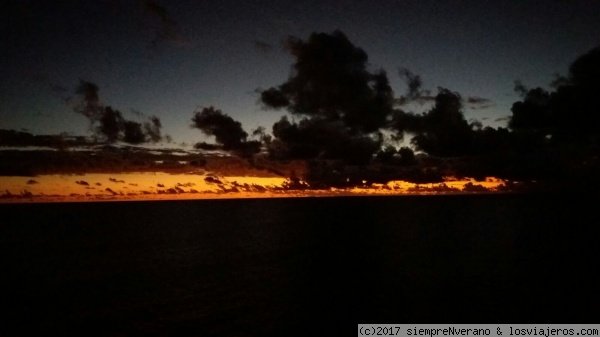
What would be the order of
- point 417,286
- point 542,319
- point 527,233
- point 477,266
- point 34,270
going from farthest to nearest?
point 527,233 → point 34,270 → point 477,266 → point 417,286 → point 542,319

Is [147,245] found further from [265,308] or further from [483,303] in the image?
[483,303]

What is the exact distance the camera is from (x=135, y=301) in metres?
49.5

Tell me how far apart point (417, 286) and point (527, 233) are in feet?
282

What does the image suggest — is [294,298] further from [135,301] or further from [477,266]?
[477,266]

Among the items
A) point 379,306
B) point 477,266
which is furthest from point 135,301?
point 477,266

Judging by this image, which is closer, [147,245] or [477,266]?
[477,266]

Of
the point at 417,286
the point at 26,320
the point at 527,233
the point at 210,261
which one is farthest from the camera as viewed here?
the point at 527,233

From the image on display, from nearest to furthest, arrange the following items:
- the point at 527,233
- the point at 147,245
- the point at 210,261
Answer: the point at 210,261 → the point at 147,245 → the point at 527,233

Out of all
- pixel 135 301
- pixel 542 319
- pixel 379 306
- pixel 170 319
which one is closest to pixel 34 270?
pixel 135 301

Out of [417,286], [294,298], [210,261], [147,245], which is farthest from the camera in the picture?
[147,245]

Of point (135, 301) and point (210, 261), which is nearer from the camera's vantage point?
point (135, 301)

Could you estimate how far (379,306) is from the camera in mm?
44375

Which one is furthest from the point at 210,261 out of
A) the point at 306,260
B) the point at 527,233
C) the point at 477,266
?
the point at 527,233

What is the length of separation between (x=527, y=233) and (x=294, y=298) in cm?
9877
